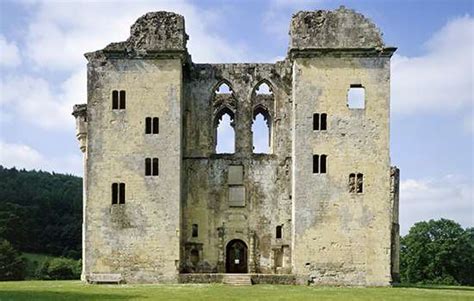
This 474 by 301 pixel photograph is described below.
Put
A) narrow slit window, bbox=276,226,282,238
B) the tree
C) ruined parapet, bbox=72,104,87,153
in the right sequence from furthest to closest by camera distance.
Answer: the tree
ruined parapet, bbox=72,104,87,153
narrow slit window, bbox=276,226,282,238

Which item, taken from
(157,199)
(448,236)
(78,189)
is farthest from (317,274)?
(78,189)

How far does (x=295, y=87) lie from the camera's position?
4288 cm

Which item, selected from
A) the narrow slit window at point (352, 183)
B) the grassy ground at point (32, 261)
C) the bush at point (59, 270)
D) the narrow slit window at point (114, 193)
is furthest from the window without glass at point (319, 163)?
the grassy ground at point (32, 261)

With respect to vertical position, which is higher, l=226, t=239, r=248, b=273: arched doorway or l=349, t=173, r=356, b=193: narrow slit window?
l=349, t=173, r=356, b=193: narrow slit window

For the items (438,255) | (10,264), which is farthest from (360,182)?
(10,264)

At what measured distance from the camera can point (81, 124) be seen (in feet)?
157

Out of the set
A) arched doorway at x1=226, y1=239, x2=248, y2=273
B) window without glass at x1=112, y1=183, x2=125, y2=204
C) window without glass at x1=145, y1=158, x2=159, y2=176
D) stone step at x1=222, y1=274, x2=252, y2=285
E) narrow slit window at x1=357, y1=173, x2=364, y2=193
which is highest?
window without glass at x1=145, y1=158, x2=159, y2=176

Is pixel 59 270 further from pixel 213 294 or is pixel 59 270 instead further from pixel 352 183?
pixel 213 294

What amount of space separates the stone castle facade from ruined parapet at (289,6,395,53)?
0.06 metres

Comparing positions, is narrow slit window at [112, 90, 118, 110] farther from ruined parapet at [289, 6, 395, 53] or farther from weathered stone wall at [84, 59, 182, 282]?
ruined parapet at [289, 6, 395, 53]

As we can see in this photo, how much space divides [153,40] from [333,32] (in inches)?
373

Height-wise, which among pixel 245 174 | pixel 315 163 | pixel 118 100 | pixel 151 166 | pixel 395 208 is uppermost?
pixel 118 100

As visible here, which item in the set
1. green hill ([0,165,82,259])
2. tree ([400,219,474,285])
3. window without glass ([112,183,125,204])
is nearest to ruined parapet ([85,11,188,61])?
window without glass ([112,183,125,204])

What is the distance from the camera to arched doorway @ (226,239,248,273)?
45525 mm
